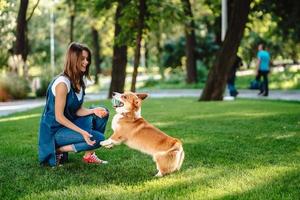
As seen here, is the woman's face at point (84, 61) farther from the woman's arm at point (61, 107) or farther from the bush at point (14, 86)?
the bush at point (14, 86)

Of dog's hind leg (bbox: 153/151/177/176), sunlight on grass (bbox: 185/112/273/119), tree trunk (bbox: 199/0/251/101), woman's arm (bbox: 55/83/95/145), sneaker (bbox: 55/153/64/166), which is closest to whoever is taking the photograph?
dog's hind leg (bbox: 153/151/177/176)

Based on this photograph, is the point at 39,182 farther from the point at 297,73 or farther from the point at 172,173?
the point at 297,73

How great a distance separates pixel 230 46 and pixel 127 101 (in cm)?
1288

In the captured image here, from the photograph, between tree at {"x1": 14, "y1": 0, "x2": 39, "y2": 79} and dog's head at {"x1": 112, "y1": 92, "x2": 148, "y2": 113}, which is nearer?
dog's head at {"x1": 112, "y1": 92, "x2": 148, "y2": 113}

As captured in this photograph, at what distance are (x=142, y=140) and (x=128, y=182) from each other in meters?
0.52

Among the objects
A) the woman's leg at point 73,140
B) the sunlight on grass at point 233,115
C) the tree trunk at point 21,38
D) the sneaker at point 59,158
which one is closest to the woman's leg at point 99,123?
the woman's leg at point 73,140

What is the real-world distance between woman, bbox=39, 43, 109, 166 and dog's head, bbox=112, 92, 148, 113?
0.51m

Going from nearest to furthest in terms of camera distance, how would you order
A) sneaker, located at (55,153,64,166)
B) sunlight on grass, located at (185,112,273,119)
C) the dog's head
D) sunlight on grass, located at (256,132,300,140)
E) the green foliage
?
the dog's head, sneaker, located at (55,153,64,166), sunlight on grass, located at (256,132,300,140), sunlight on grass, located at (185,112,273,119), the green foliage

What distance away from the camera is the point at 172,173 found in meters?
6.50

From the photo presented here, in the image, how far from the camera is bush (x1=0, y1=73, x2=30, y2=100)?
25.4 metres

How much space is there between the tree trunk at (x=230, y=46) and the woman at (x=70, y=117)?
12.2m

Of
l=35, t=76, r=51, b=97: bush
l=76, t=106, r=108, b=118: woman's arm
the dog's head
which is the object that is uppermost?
the dog's head

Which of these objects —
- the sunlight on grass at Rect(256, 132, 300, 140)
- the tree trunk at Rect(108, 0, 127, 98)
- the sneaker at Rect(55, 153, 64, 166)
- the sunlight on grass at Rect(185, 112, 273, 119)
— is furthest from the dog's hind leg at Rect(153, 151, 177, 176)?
the tree trunk at Rect(108, 0, 127, 98)

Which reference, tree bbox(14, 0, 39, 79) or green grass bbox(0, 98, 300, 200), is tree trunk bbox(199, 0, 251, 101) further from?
tree bbox(14, 0, 39, 79)
